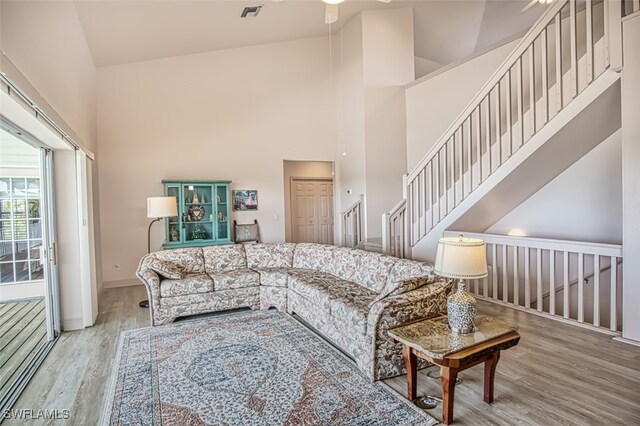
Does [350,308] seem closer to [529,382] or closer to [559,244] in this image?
[529,382]

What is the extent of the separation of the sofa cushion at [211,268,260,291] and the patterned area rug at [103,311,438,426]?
0.70 meters

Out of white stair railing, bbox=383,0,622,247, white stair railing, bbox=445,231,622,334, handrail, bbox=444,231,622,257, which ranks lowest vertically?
white stair railing, bbox=445,231,622,334

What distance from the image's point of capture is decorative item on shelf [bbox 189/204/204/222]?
20.4ft

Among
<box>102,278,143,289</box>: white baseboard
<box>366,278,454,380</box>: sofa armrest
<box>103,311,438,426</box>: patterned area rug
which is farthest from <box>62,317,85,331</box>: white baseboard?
<box>366,278,454,380</box>: sofa armrest

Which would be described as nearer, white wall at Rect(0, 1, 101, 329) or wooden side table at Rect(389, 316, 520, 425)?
wooden side table at Rect(389, 316, 520, 425)

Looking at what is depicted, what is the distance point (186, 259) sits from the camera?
467cm

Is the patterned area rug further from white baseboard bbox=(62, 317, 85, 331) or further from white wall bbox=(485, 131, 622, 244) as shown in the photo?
white wall bbox=(485, 131, 622, 244)

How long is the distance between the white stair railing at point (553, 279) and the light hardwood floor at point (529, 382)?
0.35 metres

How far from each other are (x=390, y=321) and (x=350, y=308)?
452 mm

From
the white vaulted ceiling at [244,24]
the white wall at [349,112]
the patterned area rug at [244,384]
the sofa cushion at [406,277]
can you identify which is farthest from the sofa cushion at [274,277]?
the white vaulted ceiling at [244,24]

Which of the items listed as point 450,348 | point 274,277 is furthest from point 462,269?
point 274,277

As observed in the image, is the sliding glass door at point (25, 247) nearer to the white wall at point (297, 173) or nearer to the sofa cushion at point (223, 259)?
the sofa cushion at point (223, 259)

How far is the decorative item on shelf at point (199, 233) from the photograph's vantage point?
6246mm

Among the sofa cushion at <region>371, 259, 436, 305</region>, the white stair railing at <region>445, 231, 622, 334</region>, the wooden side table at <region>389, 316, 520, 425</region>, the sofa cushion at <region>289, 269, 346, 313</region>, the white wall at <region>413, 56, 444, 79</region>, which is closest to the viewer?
the wooden side table at <region>389, 316, 520, 425</region>
